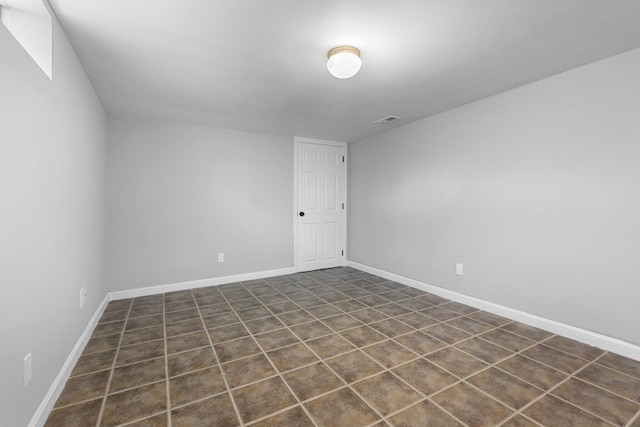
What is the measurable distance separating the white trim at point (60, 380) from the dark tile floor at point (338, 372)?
0.16 feet

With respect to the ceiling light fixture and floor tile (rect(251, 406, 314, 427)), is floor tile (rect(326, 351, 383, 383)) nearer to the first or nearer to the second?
floor tile (rect(251, 406, 314, 427))

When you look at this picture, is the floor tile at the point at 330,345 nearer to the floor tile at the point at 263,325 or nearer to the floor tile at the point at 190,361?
the floor tile at the point at 263,325

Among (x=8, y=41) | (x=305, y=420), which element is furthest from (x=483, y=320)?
(x=8, y=41)

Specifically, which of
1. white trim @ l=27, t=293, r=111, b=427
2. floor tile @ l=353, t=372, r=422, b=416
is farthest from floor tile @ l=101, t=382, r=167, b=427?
floor tile @ l=353, t=372, r=422, b=416

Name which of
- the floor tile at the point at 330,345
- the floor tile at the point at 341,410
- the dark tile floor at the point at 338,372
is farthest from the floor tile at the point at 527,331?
the floor tile at the point at 341,410

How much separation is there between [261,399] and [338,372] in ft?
1.79

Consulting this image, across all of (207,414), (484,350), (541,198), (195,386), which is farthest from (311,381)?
(541,198)

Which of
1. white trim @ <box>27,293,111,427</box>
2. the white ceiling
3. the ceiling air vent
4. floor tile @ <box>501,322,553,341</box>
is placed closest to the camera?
white trim @ <box>27,293,111,427</box>

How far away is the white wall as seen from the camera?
Answer: 3.93 feet

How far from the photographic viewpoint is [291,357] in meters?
2.14

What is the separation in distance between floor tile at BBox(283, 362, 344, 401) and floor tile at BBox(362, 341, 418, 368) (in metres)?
0.41

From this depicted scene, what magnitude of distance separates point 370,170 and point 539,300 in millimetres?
2858

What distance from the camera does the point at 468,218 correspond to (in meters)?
3.23

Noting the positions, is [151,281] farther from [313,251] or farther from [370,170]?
[370,170]
